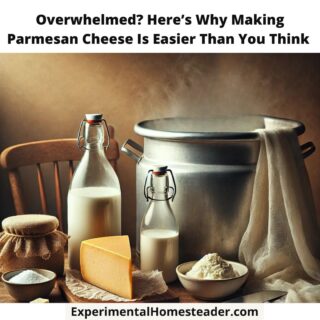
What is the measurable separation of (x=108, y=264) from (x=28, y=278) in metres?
0.14

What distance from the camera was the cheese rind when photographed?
1.00m

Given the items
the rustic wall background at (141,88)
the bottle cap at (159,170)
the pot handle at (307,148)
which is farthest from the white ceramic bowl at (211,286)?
the rustic wall background at (141,88)

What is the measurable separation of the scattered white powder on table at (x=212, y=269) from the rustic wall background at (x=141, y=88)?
0.94 m

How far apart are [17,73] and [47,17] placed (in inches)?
26.3

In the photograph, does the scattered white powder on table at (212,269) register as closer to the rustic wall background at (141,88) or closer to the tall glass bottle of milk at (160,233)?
the tall glass bottle of milk at (160,233)

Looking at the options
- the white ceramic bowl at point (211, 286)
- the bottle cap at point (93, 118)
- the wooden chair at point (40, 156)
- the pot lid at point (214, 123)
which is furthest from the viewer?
the wooden chair at point (40, 156)

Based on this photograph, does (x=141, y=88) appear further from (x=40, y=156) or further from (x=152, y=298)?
(x=152, y=298)

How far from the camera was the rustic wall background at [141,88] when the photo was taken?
1889mm

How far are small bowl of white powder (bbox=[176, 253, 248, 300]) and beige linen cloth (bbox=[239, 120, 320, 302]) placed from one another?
0.08m

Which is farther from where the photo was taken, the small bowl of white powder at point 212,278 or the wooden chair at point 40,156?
the wooden chair at point 40,156

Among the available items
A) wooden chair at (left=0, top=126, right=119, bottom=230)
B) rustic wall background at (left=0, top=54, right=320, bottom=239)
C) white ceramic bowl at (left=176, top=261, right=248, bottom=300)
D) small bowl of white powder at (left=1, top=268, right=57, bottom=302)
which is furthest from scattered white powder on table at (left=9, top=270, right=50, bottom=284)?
rustic wall background at (left=0, top=54, right=320, bottom=239)

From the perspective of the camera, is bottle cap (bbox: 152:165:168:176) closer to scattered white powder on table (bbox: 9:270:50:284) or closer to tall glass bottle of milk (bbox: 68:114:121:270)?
tall glass bottle of milk (bbox: 68:114:121:270)

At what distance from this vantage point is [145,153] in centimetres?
121
